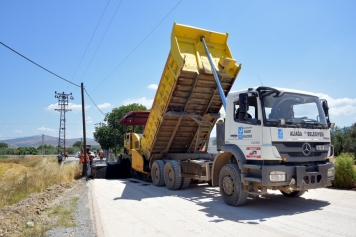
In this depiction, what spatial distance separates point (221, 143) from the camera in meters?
8.29

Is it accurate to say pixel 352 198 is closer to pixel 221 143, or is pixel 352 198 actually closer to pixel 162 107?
pixel 221 143

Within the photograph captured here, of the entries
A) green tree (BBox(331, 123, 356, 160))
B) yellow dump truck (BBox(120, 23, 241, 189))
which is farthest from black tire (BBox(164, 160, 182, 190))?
green tree (BBox(331, 123, 356, 160))

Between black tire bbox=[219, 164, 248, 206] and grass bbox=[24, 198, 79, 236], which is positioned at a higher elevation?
black tire bbox=[219, 164, 248, 206]

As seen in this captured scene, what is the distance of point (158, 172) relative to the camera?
1091 centimetres

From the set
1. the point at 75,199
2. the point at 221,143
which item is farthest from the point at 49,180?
the point at 221,143

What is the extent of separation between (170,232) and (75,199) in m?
4.74

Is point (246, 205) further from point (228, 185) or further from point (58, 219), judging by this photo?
point (58, 219)

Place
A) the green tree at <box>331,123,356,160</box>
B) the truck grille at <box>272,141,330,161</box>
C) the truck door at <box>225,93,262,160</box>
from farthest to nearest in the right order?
the green tree at <box>331,123,356,160</box>
the truck door at <box>225,93,262,160</box>
the truck grille at <box>272,141,330,161</box>

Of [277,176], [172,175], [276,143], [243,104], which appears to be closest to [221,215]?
[277,176]

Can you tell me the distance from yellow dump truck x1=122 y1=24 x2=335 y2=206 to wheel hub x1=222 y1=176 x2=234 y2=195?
0.08 ft

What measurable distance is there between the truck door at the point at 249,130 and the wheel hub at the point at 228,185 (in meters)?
0.78

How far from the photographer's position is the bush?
902cm

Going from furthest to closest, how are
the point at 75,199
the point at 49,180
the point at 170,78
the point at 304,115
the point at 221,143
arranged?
the point at 49,180 < the point at 170,78 < the point at 75,199 < the point at 221,143 < the point at 304,115

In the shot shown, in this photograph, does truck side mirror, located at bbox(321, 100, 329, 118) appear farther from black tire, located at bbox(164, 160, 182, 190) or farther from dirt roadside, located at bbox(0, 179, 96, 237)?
dirt roadside, located at bbox(0, 179, 96, 237)
